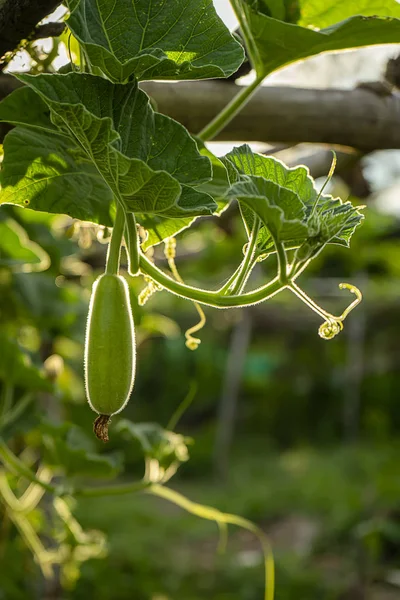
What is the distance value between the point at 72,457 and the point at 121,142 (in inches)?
26.5

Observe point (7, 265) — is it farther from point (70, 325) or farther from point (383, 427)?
point (383, 427)

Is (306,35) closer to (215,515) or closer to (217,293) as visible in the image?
(217,293)

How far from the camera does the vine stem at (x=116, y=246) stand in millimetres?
424

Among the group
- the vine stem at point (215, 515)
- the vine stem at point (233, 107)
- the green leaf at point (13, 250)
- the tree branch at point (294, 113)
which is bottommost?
the vine stem at point (215, 515)

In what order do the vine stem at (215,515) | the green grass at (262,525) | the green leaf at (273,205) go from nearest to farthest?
the green leaf at (273,205) < the vine stem at (215,515) < the green grass at (262,525)

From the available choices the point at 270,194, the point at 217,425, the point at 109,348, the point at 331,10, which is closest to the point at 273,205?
the point at 270,194

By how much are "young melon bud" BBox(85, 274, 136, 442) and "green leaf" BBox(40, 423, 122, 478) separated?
1.90 ft

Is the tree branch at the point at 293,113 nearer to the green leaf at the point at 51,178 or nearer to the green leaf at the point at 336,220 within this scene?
the green leaf at the point at 51,178

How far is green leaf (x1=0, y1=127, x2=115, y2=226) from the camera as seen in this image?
49 cm

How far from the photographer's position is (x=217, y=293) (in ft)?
1.46

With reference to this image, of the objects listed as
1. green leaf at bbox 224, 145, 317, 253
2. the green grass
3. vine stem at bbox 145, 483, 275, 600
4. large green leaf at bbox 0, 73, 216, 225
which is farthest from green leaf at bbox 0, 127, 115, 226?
the green grass

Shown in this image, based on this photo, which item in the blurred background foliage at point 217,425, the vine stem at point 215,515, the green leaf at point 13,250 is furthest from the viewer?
the blurred background foliage at point 217,425

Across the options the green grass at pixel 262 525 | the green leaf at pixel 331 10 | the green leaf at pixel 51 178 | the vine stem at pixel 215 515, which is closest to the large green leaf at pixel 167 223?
the green leaf at pixel 51 178

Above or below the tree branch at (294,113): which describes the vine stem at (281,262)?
below
